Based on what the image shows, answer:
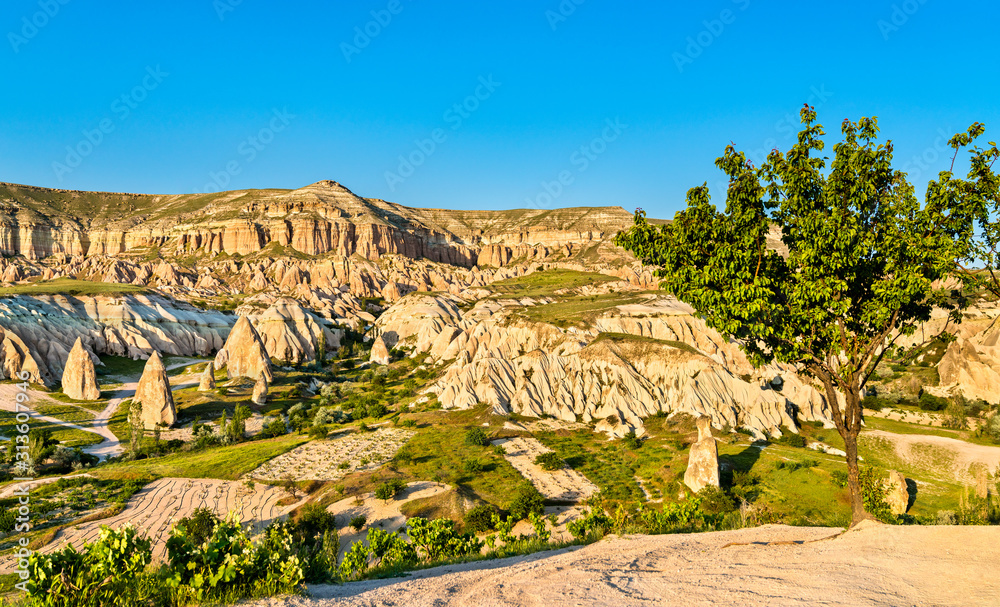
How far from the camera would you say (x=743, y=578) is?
7246 mm

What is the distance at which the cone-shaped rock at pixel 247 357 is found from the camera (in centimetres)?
6122

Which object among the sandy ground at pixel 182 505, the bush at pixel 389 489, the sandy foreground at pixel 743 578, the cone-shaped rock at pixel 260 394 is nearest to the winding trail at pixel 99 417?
the sandy ground at pixel 182 505

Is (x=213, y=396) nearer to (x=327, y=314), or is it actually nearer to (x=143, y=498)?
(x=143, y=498)

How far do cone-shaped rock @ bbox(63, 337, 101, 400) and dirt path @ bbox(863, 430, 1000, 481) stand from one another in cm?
6803

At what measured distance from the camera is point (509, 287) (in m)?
131

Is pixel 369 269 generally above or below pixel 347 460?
above

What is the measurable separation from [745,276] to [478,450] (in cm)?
2614

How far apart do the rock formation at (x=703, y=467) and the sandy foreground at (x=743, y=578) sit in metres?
17.7

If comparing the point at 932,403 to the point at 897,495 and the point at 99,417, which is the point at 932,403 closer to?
the point at 897,495

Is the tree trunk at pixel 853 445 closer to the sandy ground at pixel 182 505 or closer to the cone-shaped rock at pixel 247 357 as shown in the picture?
the sandy ground at pixel 182 505

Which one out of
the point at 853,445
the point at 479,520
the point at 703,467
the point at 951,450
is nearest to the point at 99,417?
the point at 479,520

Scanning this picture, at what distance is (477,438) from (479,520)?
13222 millimetres

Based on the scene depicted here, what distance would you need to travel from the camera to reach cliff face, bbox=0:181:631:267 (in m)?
158

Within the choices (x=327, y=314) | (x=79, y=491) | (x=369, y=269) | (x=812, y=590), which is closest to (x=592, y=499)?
(x=812, y=590)
